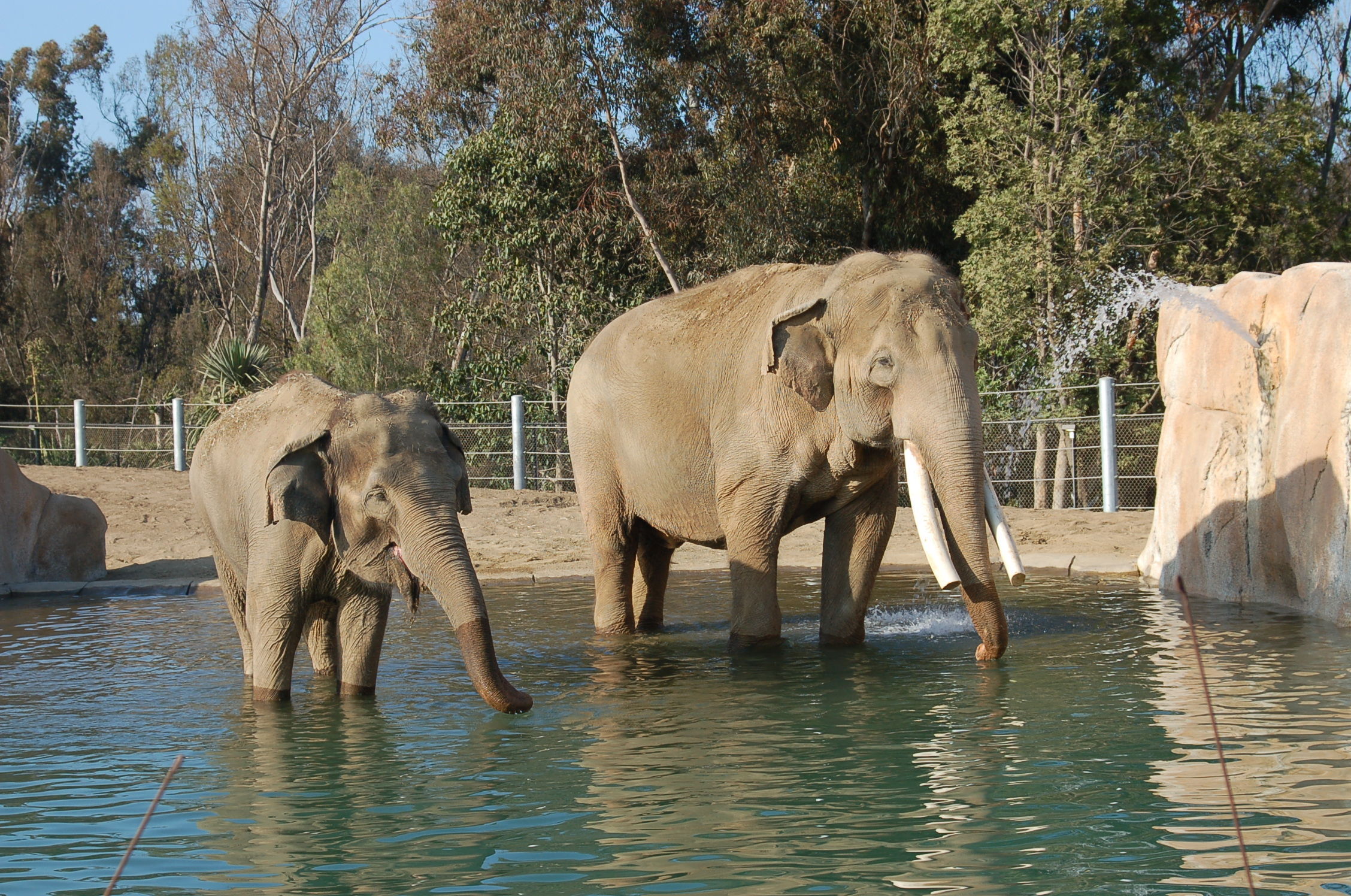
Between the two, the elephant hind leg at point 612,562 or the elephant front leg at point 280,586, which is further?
the elephant hind leg at point 612,562

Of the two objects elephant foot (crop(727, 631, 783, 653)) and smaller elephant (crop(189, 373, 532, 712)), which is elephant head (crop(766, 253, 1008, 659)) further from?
smaller elephant (crop(189, 373, 532, 712))

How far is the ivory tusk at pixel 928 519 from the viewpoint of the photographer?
7336mm

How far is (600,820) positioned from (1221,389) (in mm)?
7339

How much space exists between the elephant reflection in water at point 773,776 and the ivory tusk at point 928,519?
580mm

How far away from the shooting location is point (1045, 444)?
19.4 metres

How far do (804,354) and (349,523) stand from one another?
268 cm

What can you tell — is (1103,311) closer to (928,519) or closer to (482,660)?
(928,519)

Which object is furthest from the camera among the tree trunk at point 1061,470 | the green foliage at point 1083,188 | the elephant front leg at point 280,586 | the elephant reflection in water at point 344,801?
the green foliage at point 1083,188

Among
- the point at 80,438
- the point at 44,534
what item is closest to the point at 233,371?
the point at 80,438

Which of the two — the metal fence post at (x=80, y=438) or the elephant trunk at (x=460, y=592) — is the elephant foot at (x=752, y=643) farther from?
the metal fence post at (x=80, y=438)

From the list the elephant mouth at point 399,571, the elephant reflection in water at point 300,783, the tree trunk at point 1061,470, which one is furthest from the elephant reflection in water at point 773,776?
the tree trunk at point 1061,470

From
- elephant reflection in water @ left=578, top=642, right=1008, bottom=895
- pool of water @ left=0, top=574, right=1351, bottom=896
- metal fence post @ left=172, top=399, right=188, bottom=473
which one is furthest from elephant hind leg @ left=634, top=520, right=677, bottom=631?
metal fence post @ left=172, top=399, right=188, bottom=473

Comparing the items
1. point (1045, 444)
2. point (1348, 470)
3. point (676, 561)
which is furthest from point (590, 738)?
point (1045, 444)

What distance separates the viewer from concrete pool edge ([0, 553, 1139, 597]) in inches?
493
